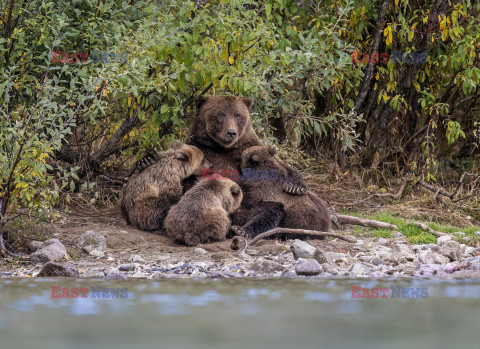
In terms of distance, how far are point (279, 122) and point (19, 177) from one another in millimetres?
5767

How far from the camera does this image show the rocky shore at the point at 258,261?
4.56 metres

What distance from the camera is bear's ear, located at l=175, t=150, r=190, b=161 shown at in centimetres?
663

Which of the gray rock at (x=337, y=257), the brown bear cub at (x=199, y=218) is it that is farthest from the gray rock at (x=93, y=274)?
the gray rock at (x=337, y=257)

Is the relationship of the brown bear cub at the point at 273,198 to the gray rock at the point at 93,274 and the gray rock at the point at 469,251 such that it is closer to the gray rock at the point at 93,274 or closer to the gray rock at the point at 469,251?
the gray rock at the point at 469,251

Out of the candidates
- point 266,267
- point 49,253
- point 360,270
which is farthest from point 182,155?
point 360,270

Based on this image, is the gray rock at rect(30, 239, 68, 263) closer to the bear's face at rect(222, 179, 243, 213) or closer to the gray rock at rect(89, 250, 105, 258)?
the gray rock at rect(89, 250, 105, 258)

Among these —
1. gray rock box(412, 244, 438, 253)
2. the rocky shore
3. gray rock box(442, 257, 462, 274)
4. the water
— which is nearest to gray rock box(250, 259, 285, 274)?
the rocky shore

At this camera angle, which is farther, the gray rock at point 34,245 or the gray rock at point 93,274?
the gray rock at point 34,245

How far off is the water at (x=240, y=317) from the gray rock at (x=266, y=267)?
0.58 meters

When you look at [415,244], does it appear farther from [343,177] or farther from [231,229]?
[343,177]

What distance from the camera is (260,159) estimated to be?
22.3 ft

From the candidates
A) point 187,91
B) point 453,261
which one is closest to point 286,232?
point 453,261

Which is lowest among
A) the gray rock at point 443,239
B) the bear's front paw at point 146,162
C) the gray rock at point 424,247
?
the gray rock at point 443,239

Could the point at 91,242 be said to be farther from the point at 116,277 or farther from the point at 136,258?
the point at 116,277
